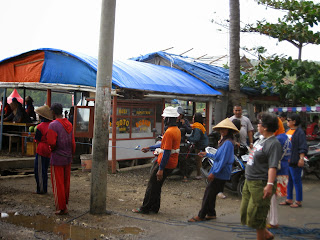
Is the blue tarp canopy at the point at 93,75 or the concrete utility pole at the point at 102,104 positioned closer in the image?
the concrete utility pole at the point at 102,104

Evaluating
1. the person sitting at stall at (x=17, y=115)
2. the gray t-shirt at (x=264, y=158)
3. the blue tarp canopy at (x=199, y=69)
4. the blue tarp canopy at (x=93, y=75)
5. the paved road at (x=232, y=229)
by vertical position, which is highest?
the blue tarp canopy at (x=199, y=69)

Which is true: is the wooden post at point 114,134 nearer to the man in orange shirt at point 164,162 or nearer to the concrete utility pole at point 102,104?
the man in orange shirt at point 164,162

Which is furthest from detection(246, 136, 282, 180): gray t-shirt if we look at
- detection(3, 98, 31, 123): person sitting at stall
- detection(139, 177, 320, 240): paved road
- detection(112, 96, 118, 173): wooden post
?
detection(3, 98, 31, 123): person sitting at stall

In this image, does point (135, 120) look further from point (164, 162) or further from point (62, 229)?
point (62, 229)

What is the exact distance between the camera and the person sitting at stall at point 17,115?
12008 millimetres

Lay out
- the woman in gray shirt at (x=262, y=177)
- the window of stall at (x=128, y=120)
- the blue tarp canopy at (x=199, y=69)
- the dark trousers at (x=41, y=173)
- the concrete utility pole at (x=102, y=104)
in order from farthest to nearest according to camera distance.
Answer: the blue tarp canopy at (x=199, y=69) < the window of stall at (x=128, y=120) < the dark trousers at (x=41, y=173) < the concrete utility pole at (x=102, y=104) < the woman in gray shirt at (x=262, y=177)

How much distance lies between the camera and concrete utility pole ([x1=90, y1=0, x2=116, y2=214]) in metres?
5.70

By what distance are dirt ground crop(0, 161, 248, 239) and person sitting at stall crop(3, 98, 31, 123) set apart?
3625 mm

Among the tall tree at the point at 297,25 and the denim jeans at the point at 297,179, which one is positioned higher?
the tall tree at the point at 297,25

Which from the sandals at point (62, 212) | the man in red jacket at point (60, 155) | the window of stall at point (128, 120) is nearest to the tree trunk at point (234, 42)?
the window of stall at point (128, 120)

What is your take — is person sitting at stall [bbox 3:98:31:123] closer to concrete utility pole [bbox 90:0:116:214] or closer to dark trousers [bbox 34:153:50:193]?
dark trousers [bbox 34:153:50:193]

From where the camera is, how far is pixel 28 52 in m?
10.9

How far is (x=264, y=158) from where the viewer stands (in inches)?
166

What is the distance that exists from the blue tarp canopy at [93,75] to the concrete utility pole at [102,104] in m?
3.28
